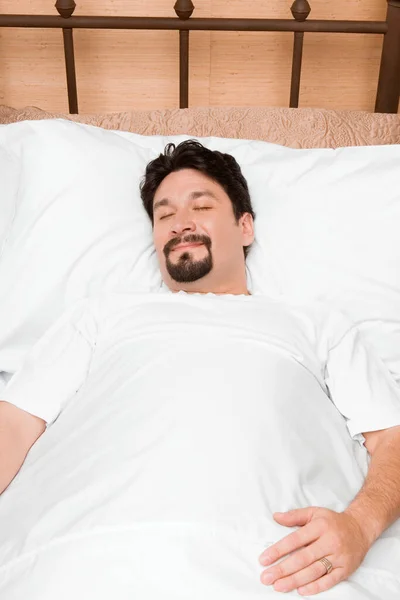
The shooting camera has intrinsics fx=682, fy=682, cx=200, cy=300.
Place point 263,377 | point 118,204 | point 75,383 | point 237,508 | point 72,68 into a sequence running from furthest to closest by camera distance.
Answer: point 72,68, point 118,204, point 75,383, point 263,377, point 237,508

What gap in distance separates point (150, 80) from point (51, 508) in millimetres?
1530

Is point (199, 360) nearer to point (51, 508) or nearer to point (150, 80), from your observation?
point (51, 508)

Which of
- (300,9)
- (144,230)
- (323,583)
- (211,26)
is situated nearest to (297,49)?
(300,9)

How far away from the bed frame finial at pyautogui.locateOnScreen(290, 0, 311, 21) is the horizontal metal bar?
21 millimetres

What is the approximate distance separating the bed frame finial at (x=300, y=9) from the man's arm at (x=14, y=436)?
1.39 m

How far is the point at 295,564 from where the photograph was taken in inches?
37.4

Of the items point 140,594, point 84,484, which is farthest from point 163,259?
point 140,594

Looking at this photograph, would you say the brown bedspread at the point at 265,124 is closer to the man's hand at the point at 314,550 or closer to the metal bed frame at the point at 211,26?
the metal bed frame at the point at 211,26

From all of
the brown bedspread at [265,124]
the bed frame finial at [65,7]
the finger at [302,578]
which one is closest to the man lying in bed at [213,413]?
the finger at [302,578]

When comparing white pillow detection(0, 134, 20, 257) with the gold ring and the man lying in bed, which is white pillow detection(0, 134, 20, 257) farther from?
the gold ring

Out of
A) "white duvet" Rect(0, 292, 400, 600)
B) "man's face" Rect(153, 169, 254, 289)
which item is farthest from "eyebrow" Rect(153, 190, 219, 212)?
"white duvet" Rect(0, 292, 400, 600)

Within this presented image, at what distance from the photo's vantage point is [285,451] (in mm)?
1099

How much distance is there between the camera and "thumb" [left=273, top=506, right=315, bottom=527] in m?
1.00

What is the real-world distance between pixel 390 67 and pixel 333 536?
1.53 meters
